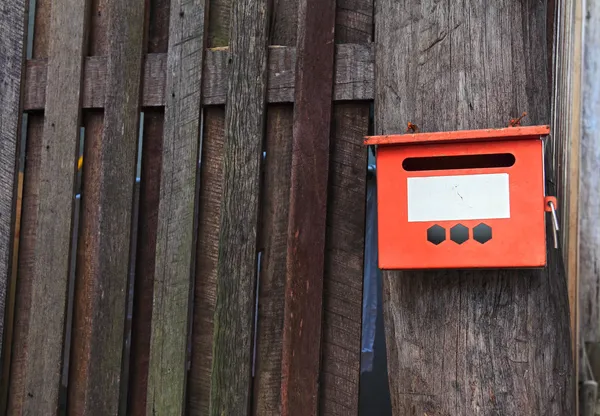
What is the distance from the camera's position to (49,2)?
9.00 ft

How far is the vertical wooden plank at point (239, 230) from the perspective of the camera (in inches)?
90.7

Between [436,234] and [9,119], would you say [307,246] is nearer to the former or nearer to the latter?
[436,234]

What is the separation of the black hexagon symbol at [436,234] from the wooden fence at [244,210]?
0.17 meters

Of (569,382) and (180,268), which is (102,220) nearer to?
(180,268)

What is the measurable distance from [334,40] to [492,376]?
117 centimetres

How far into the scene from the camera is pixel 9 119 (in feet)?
8.68

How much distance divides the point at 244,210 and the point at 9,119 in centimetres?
103

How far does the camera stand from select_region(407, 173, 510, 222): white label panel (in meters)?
1.78

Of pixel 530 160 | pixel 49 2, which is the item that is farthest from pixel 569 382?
pixel 49 2

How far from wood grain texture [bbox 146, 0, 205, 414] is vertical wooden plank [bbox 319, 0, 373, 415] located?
0.48m

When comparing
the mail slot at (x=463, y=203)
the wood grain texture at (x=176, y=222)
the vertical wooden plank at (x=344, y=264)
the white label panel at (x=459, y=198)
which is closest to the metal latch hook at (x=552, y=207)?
the mail slot at (x=463, y=203)

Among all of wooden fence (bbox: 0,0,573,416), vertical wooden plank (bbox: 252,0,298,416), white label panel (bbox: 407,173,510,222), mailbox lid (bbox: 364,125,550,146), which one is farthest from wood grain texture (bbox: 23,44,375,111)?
white label panel (bbox: 407,173,510,222)

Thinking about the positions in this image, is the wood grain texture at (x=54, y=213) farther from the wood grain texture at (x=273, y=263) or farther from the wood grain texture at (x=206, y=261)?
the wood grain texture at (x=273, y=263)

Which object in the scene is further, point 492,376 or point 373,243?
point 373,243
